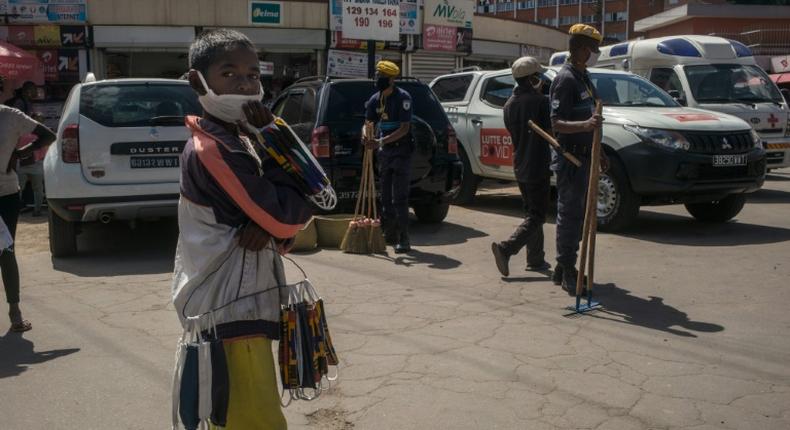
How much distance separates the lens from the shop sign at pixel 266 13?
20.2m

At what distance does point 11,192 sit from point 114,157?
5.97 feet

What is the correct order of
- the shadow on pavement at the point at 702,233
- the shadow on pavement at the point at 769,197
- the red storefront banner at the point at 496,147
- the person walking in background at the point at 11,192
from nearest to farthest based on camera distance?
the person walking in background at the point at 11,192, the shadow on pavement at the point at 702,233, the red storefront banner at the point at 496,147, the shadow on pavement at the point at 769,197

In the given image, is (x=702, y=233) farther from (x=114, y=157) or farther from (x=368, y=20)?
(x=368, y=20)

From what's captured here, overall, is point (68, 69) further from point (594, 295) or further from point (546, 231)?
point (594, 295)

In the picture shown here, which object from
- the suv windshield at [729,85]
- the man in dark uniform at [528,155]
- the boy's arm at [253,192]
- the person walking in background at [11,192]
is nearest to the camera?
the boy's arm at [253,192]

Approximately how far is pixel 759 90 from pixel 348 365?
9.90m

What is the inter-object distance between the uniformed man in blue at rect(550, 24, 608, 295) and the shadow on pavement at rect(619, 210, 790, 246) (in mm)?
2640

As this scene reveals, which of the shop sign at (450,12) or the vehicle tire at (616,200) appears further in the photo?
the shop sign at (450,12)

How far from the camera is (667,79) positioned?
484 inches

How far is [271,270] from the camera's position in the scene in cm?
255

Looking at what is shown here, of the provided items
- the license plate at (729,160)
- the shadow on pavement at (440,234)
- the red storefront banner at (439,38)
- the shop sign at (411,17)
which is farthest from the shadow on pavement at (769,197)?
the red storefront banner at (439,38)

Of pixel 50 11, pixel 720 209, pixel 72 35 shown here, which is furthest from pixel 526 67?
pixel 50 11

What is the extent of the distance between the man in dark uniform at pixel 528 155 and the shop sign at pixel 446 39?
16.4 metres

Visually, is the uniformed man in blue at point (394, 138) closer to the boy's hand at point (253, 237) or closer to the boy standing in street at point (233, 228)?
the boy standing in street at point (233, 228)
